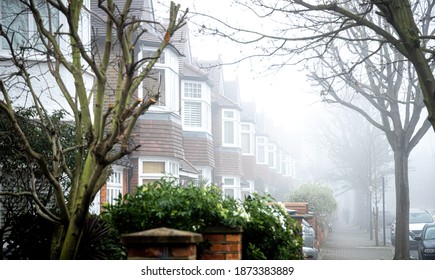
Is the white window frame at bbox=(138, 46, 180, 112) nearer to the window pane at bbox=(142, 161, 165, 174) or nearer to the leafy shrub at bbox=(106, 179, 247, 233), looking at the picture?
the window pane at bbox=(142, 161, 165, 174)

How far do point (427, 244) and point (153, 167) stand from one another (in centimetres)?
684

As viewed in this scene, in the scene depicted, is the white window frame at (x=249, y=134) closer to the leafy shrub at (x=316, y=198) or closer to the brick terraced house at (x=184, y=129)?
the brick terraced house at (x=184, y=129)

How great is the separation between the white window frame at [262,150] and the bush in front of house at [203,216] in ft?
119

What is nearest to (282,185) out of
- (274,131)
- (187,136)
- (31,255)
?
(274,131)

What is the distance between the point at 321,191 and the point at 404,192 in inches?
507

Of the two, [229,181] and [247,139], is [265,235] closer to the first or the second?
[229,181]

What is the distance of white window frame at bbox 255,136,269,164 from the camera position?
46000 mm

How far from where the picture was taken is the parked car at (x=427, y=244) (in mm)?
21125

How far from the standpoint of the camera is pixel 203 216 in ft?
27.0

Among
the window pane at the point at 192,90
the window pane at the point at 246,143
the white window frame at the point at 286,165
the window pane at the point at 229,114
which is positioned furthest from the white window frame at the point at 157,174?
the white window frame at the point at 286,165
